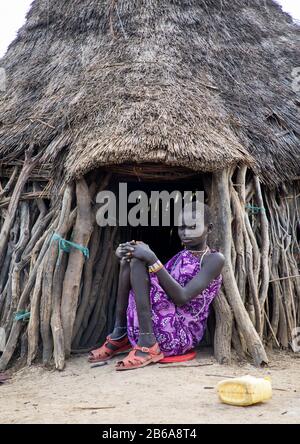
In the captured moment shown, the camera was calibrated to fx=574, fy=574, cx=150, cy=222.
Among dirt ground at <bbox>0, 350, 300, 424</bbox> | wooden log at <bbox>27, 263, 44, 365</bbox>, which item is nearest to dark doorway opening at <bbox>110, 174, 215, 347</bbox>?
dirt ground at <bbox>0, 350, 300, 424</bbox>

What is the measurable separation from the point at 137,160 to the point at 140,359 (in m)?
1.61

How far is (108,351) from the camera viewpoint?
4.85 meters

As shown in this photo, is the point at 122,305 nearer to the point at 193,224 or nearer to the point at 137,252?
the point at 137,252

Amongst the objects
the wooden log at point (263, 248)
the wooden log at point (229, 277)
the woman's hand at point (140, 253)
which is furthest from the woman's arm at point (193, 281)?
the wooden log at point (263, 248)

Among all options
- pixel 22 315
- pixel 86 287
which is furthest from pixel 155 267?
pixel 22 315

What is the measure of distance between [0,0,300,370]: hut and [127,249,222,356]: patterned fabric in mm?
188

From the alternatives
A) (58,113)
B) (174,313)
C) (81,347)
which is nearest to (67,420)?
(174,313)

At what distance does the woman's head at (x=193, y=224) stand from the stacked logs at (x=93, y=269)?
0.34 metres

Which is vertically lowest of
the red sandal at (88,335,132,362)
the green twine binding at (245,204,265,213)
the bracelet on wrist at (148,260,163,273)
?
the red sandal at (88,335,132,362)

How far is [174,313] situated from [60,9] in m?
4.70

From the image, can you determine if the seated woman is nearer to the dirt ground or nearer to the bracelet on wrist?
the bracelet on wrist

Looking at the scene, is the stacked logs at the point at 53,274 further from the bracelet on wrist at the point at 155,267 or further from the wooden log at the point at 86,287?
the bracelet on wrist at the point at 155,267

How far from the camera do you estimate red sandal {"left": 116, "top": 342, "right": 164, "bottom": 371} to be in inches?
173

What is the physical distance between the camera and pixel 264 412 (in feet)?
10.9
